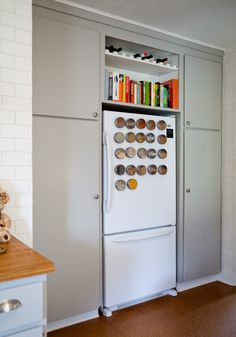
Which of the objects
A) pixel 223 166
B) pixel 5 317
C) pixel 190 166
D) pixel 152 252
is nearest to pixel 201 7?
pixel 190 166

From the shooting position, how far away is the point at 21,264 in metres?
1.23

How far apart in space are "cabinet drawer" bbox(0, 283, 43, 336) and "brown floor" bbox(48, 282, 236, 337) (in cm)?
125

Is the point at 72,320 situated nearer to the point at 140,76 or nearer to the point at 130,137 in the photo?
the point at 130,137

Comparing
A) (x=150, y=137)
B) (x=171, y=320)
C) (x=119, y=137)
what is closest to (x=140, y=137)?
(x=150, y=137)

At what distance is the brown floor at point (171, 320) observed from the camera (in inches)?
90.2

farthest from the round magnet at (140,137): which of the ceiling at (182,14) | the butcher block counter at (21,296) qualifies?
the butcher block counter at (21,296)

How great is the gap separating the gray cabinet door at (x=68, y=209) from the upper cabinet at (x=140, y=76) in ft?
1.42

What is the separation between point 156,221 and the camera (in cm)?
283

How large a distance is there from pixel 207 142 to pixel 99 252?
5.20 feet

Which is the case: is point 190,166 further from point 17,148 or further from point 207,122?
point 17,148

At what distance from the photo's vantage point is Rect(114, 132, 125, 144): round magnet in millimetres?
2570

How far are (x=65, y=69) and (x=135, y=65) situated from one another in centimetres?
81

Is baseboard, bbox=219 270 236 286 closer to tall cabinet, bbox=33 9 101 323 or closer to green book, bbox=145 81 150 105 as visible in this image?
tall cabinet, bbox=33 9 101 323

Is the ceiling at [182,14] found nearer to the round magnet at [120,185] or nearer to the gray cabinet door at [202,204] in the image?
the gray cabinet door at [202,204]
